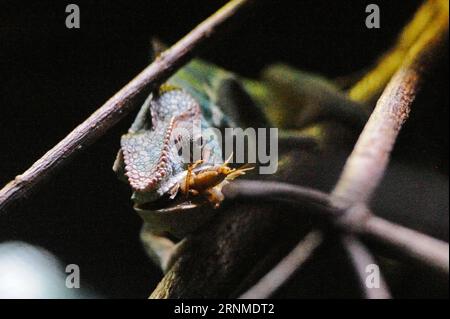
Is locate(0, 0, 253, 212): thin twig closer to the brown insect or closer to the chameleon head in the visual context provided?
the chameleon head

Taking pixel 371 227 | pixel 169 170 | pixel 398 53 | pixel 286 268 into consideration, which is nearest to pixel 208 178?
pixel 169 170

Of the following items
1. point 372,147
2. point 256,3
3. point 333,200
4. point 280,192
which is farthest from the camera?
point 256,3

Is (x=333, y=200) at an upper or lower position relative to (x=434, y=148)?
lower

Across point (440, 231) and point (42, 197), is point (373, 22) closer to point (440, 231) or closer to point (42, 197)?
point (440, 231)

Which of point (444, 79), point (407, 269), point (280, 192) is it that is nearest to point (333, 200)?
point (280, 192)

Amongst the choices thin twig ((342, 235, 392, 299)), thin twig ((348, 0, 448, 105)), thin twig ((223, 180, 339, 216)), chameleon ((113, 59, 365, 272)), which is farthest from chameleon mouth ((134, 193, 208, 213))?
thin twig ((348, 0, 448, 105))

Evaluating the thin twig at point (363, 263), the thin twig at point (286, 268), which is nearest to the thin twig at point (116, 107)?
the thin twig at point (286, 268)
